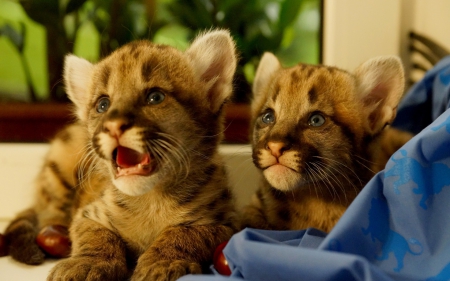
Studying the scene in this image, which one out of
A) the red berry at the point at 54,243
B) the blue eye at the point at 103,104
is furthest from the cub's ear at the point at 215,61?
the red berry at the point at 54,243

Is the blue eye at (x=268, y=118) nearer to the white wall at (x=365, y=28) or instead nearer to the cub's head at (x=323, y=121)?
the cub's head at (x=323, y=121)

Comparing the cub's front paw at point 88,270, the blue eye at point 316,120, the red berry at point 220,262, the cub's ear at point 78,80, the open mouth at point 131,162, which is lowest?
the red berry at point 220,262

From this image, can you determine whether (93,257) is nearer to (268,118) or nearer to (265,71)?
(268,118)

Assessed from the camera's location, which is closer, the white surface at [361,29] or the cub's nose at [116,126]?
the cub's nose at [116,126]

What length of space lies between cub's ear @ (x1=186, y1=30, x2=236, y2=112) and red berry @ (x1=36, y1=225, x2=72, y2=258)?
2.06 feet

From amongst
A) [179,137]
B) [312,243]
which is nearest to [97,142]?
[179,137]

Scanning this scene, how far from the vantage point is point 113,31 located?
2.05 metres

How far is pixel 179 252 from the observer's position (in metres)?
1.11

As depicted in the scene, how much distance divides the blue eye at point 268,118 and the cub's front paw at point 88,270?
612mm

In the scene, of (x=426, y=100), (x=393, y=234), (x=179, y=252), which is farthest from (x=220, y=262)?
(x=426, y=100)

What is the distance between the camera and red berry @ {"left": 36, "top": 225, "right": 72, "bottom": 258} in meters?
1.38

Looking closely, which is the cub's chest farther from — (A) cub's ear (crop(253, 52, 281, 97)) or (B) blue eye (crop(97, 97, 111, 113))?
(A) cub's ear (crop(253, 52, 281, 97))

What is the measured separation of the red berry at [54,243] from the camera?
1379 millimetres

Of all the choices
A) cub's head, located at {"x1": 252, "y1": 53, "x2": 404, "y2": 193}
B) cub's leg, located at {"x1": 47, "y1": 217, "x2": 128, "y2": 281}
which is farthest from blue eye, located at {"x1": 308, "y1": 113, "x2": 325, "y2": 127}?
cub's leg, located at {"x1": 47, "y1": 217, "x2": 128, "y2": 281}
